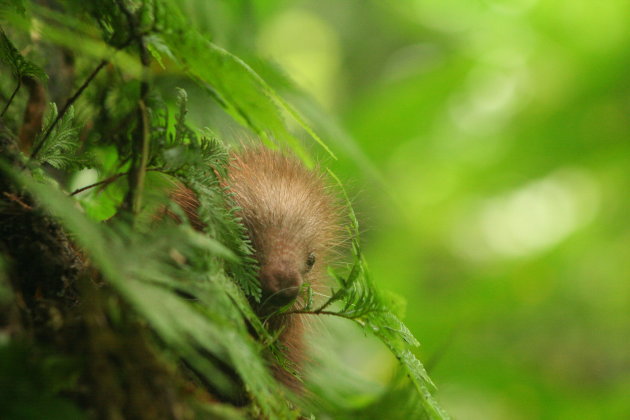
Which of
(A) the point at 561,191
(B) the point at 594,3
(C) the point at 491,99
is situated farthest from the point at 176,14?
(A) the point at 561,191

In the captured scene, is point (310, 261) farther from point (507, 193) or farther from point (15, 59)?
point (507, 193)

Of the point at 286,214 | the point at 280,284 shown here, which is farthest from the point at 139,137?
the point at 286,214

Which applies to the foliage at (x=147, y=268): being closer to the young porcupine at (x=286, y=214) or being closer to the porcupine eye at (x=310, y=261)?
the young porcupine at (x=286, y=214)

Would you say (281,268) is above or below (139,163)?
below

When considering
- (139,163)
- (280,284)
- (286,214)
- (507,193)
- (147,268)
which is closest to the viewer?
(147,268)

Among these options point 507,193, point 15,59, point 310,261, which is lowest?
point 310,261

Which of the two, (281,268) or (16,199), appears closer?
(16,199)

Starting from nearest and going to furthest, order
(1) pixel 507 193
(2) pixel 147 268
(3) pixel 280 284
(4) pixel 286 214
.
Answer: (2) pixel 147 268
(3) pixel 280 284
(4) pixel 286 214
(1) pixel 507 193

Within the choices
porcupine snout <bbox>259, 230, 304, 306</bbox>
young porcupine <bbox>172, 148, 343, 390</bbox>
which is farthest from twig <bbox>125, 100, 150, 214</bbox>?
young porcupine <bbox>172, 148, 343, 390</bbox>
